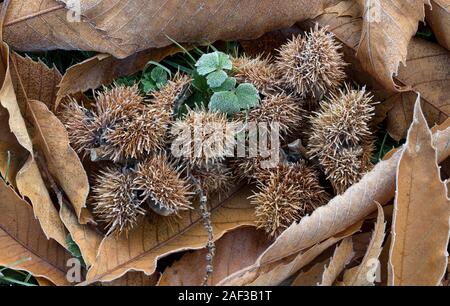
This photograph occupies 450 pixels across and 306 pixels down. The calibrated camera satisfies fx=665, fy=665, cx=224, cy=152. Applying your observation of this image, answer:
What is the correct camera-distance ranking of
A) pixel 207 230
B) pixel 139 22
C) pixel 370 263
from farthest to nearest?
pixel 139 22 → pixel 207 230 → pixel 370 263

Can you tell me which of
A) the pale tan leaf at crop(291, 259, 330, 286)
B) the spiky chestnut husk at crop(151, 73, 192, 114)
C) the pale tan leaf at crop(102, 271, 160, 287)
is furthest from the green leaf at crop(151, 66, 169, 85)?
the pale tan leaf at crop(291, 259, 330, 286)

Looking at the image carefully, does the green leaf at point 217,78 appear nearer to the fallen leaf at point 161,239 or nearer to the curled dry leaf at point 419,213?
the fallen leaf at point 161,239

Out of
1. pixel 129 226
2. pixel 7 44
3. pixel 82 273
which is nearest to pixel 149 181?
pixel 129 226

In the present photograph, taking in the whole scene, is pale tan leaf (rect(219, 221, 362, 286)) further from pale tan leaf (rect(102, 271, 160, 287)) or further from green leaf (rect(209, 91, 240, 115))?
green leaf (rect(209, 91, 240, 115))

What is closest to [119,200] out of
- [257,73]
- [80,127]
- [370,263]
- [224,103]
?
[80,127]

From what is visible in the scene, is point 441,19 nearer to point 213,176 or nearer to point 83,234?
point 213,176
